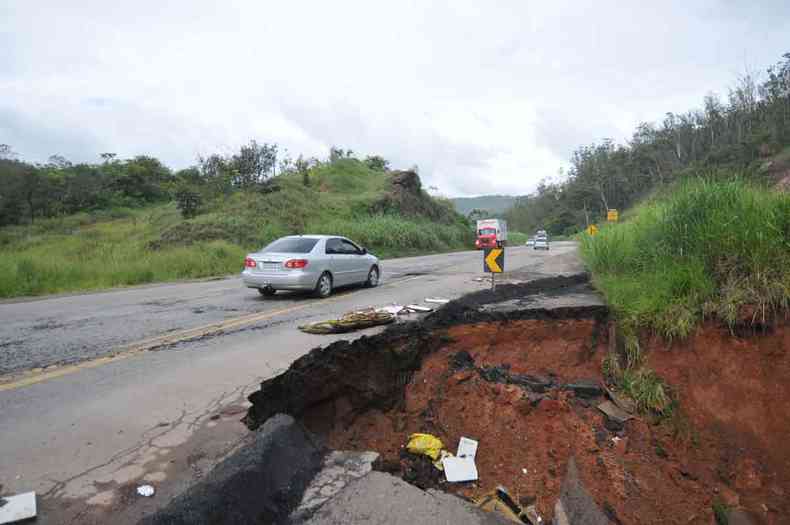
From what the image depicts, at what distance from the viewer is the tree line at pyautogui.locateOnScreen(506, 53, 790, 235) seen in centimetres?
4225

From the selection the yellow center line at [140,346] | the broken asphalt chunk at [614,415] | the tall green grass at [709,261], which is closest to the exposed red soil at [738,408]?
the tall green grass at [709,261]

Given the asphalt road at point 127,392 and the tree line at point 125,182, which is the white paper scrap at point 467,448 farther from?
the tree line at point 125,182

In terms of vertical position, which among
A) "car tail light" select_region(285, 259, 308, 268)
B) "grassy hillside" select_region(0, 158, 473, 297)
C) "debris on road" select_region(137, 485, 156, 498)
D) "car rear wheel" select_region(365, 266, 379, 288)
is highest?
"grassy hillside" select_region(0, 158, 473, 297)

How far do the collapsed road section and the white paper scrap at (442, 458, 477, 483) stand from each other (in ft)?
0.17

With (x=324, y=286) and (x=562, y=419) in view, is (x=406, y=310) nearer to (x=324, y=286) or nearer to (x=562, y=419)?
(x=324, y=286)

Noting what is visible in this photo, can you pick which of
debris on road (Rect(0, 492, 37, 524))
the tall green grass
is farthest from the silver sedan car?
debris on road (Rect(0, 492, 37, 524))

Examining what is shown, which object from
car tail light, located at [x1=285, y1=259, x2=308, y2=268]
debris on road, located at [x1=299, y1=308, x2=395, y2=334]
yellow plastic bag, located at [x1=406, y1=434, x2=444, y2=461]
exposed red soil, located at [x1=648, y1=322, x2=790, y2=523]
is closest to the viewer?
yellow plastic bag, located at [x1=406, y1=434, x2=444, y2=461]

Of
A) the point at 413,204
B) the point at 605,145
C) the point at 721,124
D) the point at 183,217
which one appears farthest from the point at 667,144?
the point at 183,217

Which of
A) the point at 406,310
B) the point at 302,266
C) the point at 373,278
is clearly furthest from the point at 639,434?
the point at 373,278

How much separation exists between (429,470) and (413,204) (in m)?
39.9

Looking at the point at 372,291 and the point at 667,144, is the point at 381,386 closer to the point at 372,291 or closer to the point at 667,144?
the point at 372,291

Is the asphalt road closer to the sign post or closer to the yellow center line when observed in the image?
the yellow center line

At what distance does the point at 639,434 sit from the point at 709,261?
256cm

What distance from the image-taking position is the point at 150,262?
16.3 m
